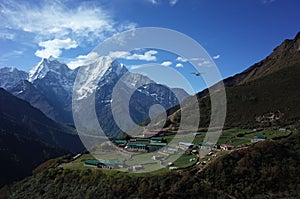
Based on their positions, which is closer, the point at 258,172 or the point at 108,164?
the point at 258,172

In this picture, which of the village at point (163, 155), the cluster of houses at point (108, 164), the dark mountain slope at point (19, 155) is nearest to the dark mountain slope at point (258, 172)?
the village at point (163, 155)

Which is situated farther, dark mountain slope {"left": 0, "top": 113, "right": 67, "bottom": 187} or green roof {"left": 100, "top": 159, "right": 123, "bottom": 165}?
dark mountain slope {"left": 0, "top": 113, "right": 67, "bottom": 187}

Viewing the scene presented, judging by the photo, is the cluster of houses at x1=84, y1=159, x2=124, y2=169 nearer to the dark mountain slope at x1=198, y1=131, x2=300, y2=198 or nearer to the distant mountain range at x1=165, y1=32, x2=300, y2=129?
the dark mountain slope at x1=198, y1=131, x2=300, y2=198

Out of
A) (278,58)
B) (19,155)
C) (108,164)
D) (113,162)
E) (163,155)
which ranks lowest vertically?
(19,155)

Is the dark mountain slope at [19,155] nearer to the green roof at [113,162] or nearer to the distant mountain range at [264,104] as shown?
the distant mountain range at [264,104]

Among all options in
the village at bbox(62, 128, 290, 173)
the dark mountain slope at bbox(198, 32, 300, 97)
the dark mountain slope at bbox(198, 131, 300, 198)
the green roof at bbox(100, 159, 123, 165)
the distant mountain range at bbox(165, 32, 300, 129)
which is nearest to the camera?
the dark mountain slope at bbox(198, 131, 300, 198)

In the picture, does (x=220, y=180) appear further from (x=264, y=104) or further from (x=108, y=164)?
(x=264, y=104)

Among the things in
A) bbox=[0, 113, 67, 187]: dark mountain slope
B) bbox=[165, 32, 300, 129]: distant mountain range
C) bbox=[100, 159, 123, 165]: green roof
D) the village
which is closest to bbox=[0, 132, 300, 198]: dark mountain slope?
the village

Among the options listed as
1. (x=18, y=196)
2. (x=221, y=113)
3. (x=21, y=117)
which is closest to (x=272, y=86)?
(x=221, y=113)

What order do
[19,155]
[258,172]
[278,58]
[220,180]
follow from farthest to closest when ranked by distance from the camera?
[278,58] → [19,155] → [258,172] → [220,180]

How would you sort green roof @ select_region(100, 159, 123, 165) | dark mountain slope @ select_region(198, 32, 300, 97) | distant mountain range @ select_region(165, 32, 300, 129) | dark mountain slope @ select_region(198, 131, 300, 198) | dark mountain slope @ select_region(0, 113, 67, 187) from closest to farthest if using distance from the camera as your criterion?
dark mountain slope @ select_region(198, 131, 300, 198) < green roof @ select_region(100, 159, 123, 165) < distant mountain range @ select_region(165, 32, 300, 129) < dark mountain slope @ select_region(0, 113, 67, 187) < dark mountain slope @ select_region(198, 32, 300, 97)

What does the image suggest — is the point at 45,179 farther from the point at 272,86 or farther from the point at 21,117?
the point at 21,117

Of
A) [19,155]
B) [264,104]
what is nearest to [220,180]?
[264,104]
